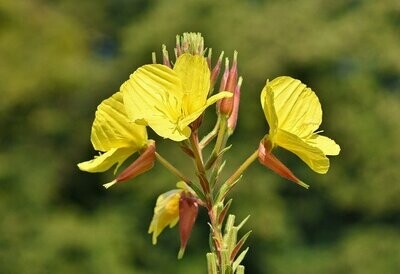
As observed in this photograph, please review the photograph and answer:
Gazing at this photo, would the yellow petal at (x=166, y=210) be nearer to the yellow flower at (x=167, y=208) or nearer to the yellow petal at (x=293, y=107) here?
the yellow flower at (x=167, y=208)

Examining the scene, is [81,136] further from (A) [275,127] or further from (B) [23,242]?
(A) [275,127]

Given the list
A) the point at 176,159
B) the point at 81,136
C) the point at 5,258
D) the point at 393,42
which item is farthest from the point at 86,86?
the point at 393,42

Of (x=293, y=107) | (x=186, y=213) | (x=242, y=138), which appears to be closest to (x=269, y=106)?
(x=293, y=107)

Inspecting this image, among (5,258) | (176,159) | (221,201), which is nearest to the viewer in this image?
(221,201)

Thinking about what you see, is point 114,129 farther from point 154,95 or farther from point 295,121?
point 295,121

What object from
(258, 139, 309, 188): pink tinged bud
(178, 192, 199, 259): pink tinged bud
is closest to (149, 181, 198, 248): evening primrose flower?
(178, 192, 199, 259): pink tinged bud

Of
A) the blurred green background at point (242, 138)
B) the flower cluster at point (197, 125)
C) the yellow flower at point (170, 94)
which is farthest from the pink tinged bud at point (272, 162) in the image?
the blurred green background at point (242, 138)

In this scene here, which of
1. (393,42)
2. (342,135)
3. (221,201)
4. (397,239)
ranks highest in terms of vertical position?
(221,201)

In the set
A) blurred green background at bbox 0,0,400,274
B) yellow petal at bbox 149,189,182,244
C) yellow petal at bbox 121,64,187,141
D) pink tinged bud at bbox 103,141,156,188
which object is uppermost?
yellow petal at bbox 121,64,187,141

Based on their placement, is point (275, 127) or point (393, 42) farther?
point (393, 42)

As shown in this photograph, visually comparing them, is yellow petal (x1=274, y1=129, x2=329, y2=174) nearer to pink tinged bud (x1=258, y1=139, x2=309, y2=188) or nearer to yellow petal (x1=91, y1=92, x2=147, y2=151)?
pink tinged bud (x1=258, y1=139, x2=309, y2=188)
